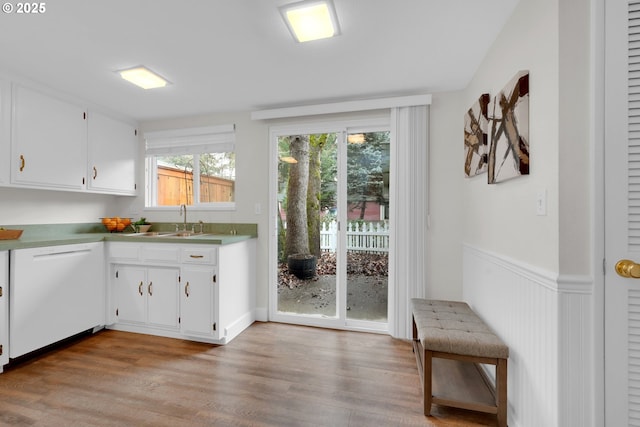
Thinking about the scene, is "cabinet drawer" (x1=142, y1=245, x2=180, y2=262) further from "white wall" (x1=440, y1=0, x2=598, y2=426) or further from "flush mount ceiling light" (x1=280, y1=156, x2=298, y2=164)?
"white wall" (x1=440, y1=0, x2=598, y2=426)

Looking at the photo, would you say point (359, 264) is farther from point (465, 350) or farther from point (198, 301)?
point (198, 301)

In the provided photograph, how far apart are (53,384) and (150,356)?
59cm

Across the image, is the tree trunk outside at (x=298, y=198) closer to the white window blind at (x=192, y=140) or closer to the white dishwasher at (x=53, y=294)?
the white window blind at (x=192, y=140)

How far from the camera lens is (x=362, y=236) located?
2912 millimetres

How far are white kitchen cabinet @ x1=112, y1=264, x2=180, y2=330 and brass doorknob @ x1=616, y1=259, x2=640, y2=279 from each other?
3015mm

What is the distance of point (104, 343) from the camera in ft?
8.35

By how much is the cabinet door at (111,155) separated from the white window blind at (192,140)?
210 millimetres

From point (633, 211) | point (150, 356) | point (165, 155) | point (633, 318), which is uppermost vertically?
point (165, 155)

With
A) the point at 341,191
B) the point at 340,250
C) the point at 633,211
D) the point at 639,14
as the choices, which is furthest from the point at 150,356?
the point at 639,14

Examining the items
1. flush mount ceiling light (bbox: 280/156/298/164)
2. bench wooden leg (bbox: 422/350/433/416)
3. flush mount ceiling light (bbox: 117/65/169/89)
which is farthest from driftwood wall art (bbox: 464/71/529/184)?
flush mount ceiling light (bbox: 117/65/169/89)

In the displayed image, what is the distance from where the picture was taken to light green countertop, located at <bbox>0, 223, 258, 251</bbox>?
89.5 inches

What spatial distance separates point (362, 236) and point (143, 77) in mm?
2498

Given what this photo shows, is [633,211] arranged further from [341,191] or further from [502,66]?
[341,191]

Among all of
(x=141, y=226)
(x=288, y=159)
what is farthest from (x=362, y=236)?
(x=141, y=226)
